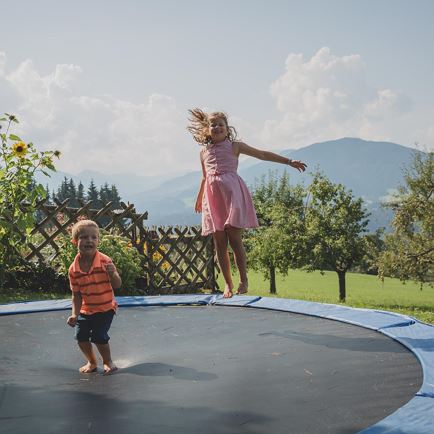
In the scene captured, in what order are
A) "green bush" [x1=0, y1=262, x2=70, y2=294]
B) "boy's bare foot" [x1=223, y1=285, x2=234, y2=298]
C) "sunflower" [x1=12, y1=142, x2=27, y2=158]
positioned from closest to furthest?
1. "boy's bare foot" [x1=223, y1=285, x2=234, y2=298]
2. "sunflower" [x1=12, y1=142, x2=27, y2=158]
3. "green bush" [x1=0, y1=262, x2=70, y2=294]

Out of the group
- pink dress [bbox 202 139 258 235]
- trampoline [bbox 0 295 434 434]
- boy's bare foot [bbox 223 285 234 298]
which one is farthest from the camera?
boy's bare foot [bbox 223 285 234 298]

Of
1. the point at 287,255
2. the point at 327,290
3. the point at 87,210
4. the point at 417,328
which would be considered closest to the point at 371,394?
the point at 417,328

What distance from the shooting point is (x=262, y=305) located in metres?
3.70

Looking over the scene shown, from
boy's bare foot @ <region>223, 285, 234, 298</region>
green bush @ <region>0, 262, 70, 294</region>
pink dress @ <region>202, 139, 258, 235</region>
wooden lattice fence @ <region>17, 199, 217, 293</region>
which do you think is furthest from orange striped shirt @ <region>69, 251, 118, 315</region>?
green bush @ <region>0, 262, 70, 294</region>

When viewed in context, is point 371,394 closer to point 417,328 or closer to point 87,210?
point 417,328

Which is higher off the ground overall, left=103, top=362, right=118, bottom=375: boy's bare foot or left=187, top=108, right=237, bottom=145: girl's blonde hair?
left=187, top=108, right=237, bottom=145: girl's blonde hair

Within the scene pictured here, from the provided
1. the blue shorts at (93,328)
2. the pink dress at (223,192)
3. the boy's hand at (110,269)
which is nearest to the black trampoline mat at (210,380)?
the blue shorts at (93,328)

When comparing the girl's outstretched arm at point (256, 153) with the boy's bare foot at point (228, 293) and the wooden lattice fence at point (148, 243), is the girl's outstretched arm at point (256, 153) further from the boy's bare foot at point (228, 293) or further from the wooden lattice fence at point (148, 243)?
the wooden lattice fence at point (148, 243)

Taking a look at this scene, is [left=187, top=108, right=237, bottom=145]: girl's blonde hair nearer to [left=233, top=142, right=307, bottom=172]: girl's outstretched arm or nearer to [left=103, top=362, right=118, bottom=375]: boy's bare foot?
[left=233, top=142, right=307, bottom=172]: girl's outstretched arm

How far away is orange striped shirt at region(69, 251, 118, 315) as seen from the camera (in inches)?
82.4

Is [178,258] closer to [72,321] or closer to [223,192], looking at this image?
[223,192]

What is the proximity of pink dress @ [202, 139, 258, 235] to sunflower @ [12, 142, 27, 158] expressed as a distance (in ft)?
6.17

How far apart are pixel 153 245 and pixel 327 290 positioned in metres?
11.0

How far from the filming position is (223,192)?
3.11 metres
